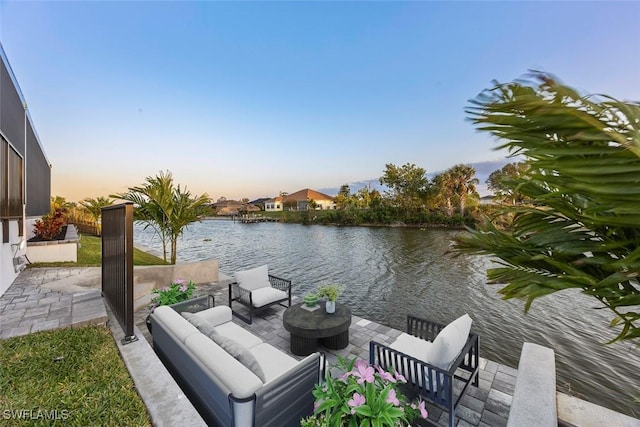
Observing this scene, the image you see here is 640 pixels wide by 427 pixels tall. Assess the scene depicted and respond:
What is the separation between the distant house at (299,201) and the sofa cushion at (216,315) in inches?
2048

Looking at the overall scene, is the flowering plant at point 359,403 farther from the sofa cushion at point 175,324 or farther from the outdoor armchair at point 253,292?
the outdoor armchair at point 253,292

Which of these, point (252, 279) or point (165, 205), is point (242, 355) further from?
point (165, 205)

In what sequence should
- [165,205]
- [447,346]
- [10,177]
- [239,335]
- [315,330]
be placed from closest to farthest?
[447,346]
[239,335]
[315,330]
[10,177]
[165,205]

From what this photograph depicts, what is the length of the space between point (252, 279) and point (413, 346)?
3.19m

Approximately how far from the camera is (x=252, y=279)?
16.5ft

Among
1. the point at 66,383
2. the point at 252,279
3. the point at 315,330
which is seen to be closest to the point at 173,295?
the point at 252,279

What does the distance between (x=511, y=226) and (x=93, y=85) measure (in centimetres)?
1027

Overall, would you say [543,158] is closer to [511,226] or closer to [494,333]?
[511,226]

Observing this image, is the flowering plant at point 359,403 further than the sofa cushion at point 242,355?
No

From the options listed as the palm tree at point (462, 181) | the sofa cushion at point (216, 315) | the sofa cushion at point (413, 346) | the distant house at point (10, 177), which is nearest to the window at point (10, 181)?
the distant house at point (10, 177)

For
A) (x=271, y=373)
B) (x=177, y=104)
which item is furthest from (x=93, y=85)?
(x=271, y=373)

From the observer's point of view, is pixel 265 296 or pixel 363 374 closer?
pixel 363 374

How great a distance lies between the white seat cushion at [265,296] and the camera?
465cm

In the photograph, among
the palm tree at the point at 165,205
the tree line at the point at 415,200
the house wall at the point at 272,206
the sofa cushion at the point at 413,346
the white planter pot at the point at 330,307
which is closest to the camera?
the sofa cushion at the point at 413,346
